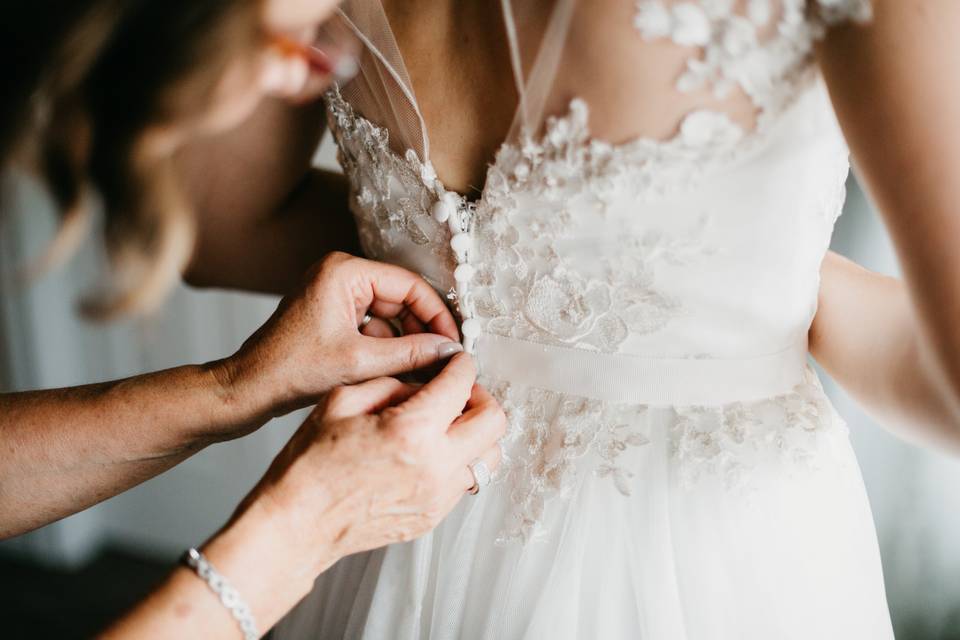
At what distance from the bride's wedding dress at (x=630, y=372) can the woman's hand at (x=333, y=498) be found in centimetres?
10

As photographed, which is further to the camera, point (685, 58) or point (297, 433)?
point (297, 433)

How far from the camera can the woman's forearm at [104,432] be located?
2.70 feet

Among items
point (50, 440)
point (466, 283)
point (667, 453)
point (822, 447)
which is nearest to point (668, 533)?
point (667, 453)

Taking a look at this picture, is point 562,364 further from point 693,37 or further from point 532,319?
point 693,37

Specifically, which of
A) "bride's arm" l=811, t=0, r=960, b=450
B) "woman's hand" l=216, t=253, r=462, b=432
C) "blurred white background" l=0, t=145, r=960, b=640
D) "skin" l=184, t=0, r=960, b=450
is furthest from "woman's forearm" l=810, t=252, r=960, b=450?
"blurred white background" l=0, t=145, r=960, b=640

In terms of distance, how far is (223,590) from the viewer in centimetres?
66

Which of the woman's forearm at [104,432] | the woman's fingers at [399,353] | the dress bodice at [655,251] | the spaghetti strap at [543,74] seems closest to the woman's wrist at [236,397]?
the woman's forearm at [104,432]

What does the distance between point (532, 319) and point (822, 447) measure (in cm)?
32

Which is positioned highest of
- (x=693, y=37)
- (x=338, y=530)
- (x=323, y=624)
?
(x=693, y=37)

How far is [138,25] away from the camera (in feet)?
1.82

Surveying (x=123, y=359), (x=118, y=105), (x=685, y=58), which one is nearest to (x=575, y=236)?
(x=685, y=58)

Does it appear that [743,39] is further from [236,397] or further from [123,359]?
[123,359]

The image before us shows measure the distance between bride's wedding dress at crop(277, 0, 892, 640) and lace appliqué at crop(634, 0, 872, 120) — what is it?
0.09 ft

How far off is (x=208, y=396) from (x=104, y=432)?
14 cm
